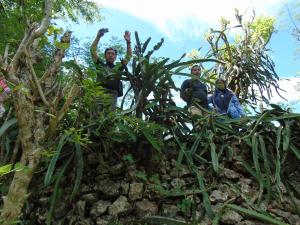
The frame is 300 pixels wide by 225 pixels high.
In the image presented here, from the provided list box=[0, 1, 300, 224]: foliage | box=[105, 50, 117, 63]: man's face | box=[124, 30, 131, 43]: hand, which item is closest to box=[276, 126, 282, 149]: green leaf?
box=[0, 1, 300, 224]: foliage

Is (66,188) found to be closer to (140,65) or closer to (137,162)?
(137,162)

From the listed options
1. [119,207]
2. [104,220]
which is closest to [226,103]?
[119,207]

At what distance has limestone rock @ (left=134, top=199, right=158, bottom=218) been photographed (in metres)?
3.57

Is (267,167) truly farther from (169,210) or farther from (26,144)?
(26,144)

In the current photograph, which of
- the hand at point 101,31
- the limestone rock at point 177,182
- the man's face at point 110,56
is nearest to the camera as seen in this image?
the limestone rock at point 177,182

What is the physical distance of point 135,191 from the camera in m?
3.69

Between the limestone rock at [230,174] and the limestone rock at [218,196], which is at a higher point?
the limestone rock at [230,174]

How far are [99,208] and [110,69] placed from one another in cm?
139

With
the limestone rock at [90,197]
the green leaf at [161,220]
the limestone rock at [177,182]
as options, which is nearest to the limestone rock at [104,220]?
the limestone rock at [90,197]

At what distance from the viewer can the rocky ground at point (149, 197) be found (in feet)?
11.6

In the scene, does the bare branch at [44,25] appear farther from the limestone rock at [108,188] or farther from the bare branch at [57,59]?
the limestone rock at [108,188]

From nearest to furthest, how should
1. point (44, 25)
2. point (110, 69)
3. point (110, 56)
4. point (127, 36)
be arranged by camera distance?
point (44, 25) < point (110, 69) < point (127, 36) < point (110, 56)

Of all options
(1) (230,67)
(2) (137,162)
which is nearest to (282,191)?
(2) (137,162)

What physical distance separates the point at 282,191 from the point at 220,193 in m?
0.62
